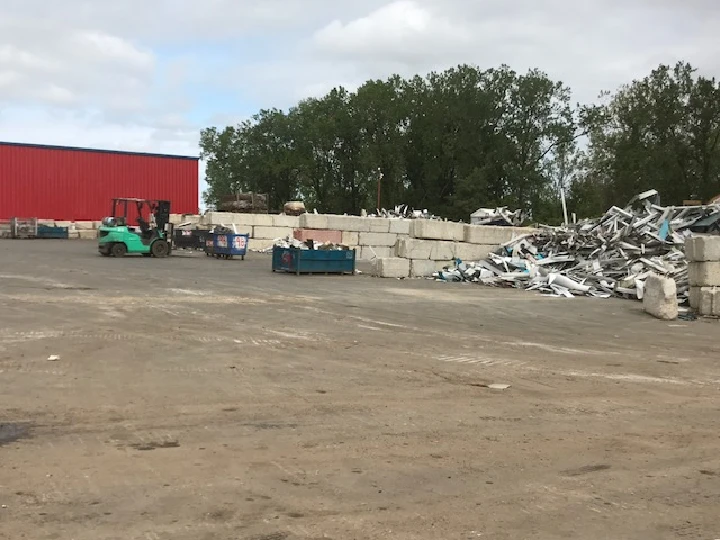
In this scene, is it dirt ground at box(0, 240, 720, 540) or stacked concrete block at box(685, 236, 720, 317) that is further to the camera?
stacked concrete block at box(685, 236, 720, 317)

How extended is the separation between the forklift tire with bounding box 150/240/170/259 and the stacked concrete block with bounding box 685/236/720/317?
67.7 ft

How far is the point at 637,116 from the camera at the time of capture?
171 feet

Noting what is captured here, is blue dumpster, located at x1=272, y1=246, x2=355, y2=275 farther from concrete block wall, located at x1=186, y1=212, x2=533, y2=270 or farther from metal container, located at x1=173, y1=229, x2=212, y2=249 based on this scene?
metal container, located at x1=173, y1=229, x2=212, y2=249

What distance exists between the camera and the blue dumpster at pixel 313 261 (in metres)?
22.3

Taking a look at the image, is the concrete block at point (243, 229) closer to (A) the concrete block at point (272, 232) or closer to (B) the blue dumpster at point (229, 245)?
(A) the concrete block at point (272, 232)

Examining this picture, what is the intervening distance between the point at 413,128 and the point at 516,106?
10854 millimetres

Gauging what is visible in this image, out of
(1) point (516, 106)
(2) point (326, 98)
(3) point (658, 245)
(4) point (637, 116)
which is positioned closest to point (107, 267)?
(3) point (658, 245)

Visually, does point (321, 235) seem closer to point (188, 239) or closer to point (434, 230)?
point (188, 239)

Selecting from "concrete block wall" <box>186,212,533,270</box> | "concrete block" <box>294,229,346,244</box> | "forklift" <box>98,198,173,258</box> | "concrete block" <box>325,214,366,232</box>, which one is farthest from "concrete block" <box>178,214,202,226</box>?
"concrete block" <box>325,214,366,232</box>

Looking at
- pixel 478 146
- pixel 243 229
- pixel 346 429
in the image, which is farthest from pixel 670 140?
pixel 346 429

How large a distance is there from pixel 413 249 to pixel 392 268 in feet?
3.75

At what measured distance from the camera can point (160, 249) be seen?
29.0m

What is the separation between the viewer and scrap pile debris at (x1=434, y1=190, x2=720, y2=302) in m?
19.1

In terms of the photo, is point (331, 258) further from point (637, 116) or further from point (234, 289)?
point (637, 116)
